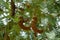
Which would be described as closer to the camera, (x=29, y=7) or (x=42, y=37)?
(x=29, y=7)

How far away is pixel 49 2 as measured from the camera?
1.30 metres

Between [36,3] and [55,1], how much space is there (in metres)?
0.34

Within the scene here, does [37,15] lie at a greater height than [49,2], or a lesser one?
lesser

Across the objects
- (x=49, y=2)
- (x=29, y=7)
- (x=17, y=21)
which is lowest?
(x=17, y=21)

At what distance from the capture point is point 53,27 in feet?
4.81

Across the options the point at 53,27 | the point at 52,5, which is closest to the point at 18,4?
the point at 52,5

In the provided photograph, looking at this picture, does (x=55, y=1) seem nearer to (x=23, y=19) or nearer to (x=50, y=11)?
(x=50, y=11)

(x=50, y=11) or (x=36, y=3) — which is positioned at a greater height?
(x=50, y=11)

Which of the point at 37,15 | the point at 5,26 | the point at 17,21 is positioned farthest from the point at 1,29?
the point at 37,15

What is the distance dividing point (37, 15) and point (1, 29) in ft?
0.97

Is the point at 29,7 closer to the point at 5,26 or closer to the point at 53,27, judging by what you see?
the point at 5,26

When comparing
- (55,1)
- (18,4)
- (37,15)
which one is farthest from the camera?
(55,1)

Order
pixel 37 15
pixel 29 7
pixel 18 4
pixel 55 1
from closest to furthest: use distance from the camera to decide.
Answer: pixel 37 15
pixel 29 7
pixel 18 4
pixel 55 1

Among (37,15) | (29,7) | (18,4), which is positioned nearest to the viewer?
(37,15)
